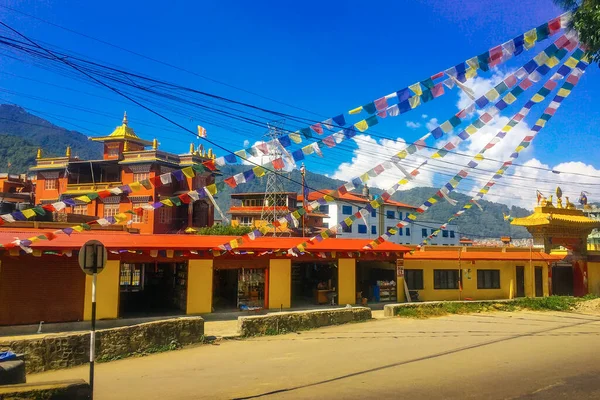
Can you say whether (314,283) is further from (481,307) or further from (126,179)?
(126,179)

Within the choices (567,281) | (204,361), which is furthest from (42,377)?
(567,281)

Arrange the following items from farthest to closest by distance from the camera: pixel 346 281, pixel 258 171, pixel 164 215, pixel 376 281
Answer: pixel 164 215, pixel 376 281, pixel 346 281, pixel 258 171

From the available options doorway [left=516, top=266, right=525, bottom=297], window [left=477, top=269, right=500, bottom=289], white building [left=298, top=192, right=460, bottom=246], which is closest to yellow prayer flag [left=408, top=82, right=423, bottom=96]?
window [left=477, top=269, right=500, bottom=289]

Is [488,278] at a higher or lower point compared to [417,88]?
lower

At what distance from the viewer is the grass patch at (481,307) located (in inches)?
758

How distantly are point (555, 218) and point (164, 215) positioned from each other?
37.8 meters

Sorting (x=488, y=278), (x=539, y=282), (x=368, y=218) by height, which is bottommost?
(x=539, y=282)

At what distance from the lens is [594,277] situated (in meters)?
31.8

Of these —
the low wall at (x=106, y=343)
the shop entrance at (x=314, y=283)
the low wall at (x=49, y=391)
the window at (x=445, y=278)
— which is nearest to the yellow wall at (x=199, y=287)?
the shop entrance at (x=314, y=283)

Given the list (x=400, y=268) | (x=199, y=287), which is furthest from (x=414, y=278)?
(x=199, y=287)

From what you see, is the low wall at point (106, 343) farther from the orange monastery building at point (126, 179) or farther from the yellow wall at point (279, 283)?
the orange monastery building at point (126, 179)

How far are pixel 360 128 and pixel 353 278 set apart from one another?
14451mm

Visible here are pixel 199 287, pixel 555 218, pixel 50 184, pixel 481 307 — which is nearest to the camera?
pixel 199 287

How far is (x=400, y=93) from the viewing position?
9.12 meters
